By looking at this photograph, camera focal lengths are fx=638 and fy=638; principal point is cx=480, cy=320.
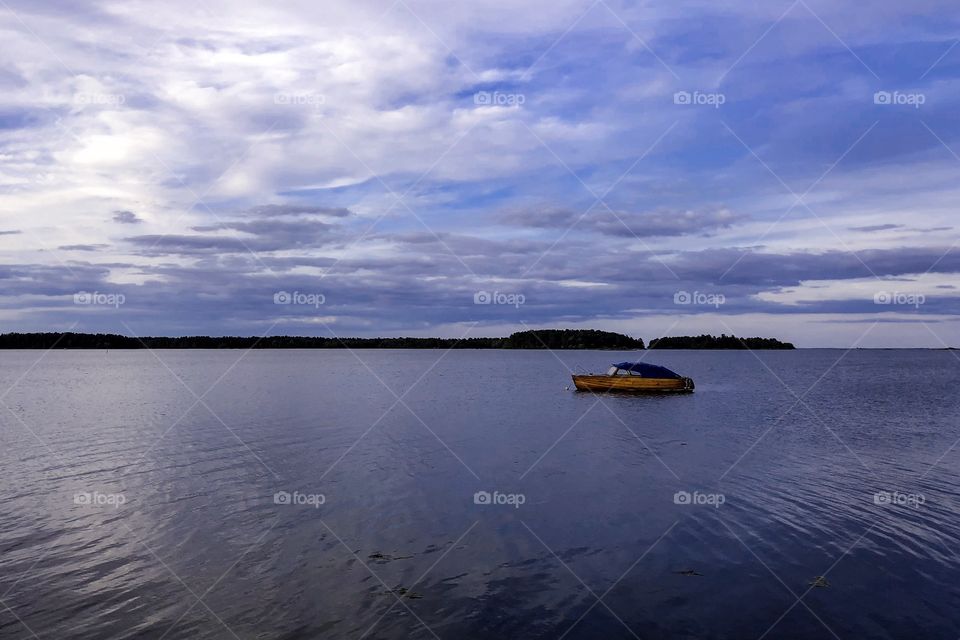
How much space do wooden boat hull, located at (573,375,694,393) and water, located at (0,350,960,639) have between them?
90.7 feet

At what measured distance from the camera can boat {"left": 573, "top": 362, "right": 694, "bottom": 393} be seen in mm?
68250

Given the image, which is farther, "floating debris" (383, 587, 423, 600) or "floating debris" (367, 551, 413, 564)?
"floating debris" (367, 551, 413, 564)

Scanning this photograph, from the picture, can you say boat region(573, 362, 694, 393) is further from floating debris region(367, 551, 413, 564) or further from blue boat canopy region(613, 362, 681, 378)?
floating debris region(367, 551, 413, 564)

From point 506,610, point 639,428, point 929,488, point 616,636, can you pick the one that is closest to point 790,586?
point 616,636

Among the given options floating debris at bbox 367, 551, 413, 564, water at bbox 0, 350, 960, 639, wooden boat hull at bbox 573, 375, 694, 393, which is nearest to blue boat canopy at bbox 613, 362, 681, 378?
wooden boat hull at bbox 573, 375, 694, 393

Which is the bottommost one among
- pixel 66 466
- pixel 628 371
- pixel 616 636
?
pixel 616 636

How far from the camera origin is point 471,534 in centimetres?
1844

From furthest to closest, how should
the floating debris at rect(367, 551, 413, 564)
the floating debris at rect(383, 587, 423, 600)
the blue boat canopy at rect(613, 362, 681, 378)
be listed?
the blue boat canopy at rect(613, 362, 681, 378) < the floating debris at rect(367, 551, 413, 564) < the floating debris at rect(383, 587, 423, 600)

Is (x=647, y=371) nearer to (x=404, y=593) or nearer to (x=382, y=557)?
(x=382, y=557)

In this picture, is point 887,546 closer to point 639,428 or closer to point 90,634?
point 90,634

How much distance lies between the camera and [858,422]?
152ft

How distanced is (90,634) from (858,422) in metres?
48.8

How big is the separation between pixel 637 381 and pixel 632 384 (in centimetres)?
66

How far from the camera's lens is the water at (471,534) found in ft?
42.3
